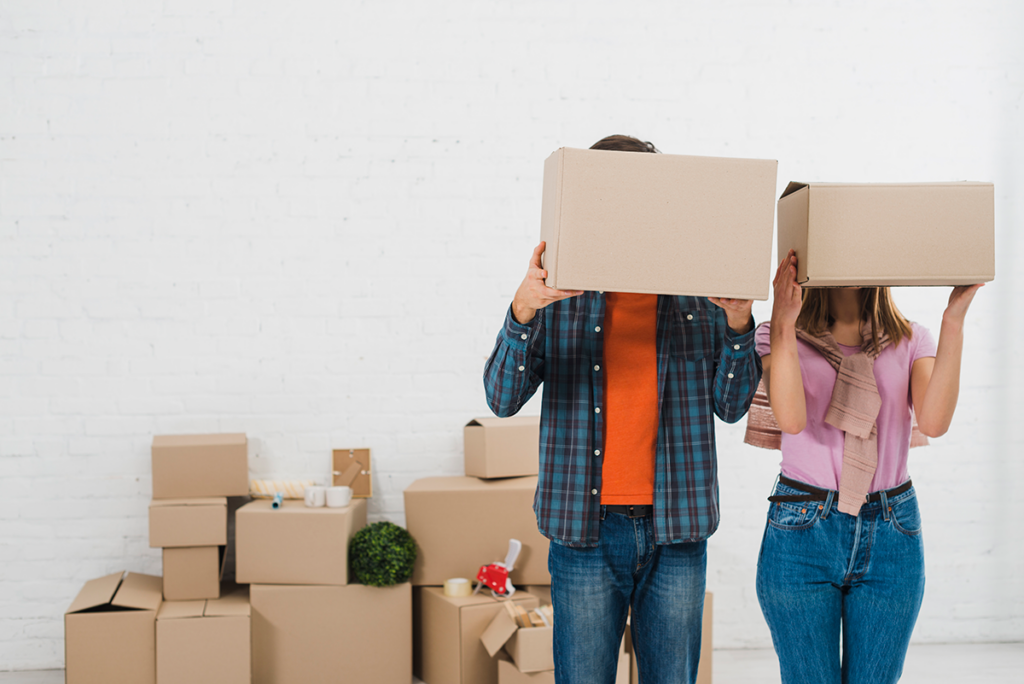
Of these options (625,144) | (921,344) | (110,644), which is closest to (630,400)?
(625,144)

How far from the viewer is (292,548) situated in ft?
7.13

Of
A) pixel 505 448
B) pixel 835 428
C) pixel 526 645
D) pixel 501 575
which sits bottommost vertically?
pixel 526 645

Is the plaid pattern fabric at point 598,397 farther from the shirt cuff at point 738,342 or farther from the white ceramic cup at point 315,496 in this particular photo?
the white ceramic cup at point 315,496

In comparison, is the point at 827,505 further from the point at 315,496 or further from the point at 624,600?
the point at 315,496

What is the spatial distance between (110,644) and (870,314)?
216cm

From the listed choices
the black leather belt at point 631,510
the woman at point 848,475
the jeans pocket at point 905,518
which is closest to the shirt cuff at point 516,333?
the black leather belt at point 631,510

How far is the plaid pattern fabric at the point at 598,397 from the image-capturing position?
1.21 meters

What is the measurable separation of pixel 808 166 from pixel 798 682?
6.26 ft

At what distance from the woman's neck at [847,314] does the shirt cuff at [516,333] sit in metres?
0.60

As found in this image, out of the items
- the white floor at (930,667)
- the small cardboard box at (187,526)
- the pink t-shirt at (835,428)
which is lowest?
the white floor at (930,667)

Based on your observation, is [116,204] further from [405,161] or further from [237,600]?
[237,600]

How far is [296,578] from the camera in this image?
2.17 metres

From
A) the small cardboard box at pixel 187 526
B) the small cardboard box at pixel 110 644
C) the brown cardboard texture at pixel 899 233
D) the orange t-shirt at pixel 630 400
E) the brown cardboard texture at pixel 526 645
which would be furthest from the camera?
the small cardboard box at pixel 187 526

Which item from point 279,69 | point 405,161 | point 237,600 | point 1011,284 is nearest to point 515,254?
point 405,161
